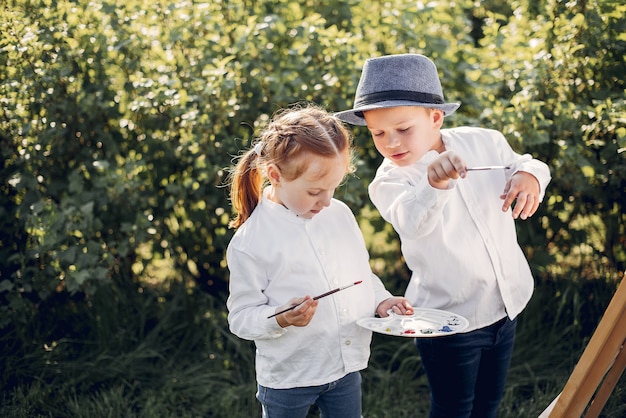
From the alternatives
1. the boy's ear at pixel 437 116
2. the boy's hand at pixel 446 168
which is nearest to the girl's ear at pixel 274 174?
the boy's hand at pixel 446 168

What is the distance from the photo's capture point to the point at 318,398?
2346 millimetres

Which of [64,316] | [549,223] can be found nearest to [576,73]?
[549,223]

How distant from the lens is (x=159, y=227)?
12.6ft

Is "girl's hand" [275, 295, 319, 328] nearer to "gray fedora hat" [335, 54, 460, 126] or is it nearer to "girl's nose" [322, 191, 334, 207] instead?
"girl's nose" [322, 191, 334, 207]

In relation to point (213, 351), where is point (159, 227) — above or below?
above

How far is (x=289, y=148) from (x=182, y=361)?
178 cm

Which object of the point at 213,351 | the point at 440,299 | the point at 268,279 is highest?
the point at 268,279

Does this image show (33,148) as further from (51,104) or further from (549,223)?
(549,223)

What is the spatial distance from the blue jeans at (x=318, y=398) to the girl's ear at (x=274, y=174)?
2.00 ft

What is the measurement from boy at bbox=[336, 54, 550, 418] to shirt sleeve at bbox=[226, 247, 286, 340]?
1.49ft

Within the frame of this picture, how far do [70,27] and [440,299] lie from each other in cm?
226

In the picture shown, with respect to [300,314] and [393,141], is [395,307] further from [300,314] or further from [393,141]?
[393,141]

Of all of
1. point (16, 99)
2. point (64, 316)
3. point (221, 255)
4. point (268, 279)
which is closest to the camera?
point (268, 279)

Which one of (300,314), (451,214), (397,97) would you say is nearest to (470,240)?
(451,214)
